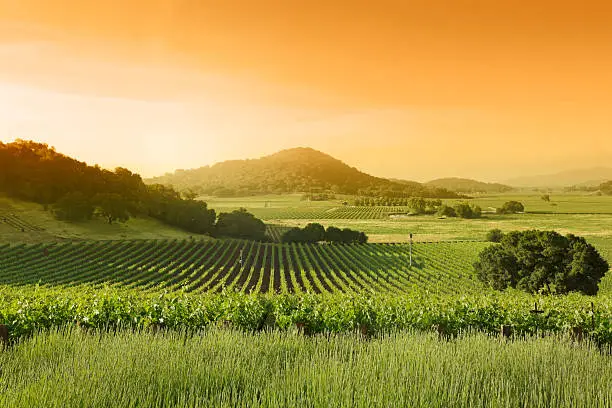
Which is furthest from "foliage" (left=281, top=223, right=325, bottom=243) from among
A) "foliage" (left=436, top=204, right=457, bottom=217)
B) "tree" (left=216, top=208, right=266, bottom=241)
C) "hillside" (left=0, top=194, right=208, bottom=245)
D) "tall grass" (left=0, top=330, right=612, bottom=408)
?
"tall grass" (left=0, top=330, right=612, bottom=408)

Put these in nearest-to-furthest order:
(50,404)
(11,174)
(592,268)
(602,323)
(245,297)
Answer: (50,404)
(602,323)
(245,297)
(592,268)
(11,174)

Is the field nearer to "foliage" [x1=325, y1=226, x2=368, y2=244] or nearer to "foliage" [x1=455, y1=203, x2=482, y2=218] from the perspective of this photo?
"foliage" [x1=325, y1=226, x2=368, y2=244]

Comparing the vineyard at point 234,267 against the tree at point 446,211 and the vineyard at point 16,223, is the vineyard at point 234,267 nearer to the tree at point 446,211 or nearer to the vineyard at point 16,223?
the vineyard at point 16,223

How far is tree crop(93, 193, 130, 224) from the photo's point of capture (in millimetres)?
105331

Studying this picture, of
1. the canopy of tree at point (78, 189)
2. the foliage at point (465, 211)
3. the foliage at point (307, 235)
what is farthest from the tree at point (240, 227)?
the foliage at point (465, 211)

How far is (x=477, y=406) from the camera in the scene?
4711 mm

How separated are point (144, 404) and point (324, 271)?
7413 centimetres

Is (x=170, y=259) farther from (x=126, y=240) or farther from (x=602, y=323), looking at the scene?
(x=602, y=323)

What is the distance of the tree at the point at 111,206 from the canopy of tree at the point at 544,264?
81.1 m

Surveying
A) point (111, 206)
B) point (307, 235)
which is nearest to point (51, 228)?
point (111, 206)

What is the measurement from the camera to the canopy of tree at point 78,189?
343 feet

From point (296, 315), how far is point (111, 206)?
104152 millimetres

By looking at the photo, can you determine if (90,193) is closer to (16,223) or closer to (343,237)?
(16,223)

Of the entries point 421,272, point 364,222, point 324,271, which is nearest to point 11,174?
point 324,271
